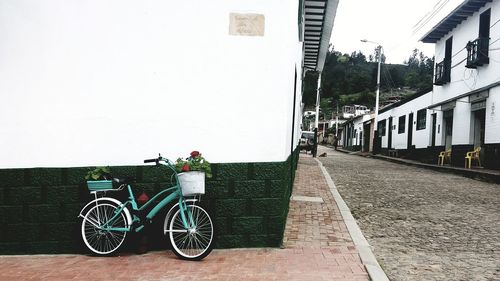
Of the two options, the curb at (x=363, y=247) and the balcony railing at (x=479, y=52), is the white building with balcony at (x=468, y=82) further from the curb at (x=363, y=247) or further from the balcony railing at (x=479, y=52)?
the curb at (x=363, y=247)

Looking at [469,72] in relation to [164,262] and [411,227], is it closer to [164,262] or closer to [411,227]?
[411,227]

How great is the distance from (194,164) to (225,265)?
3.72ft

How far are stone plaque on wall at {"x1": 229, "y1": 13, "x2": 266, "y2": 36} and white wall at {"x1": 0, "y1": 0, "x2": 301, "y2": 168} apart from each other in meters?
0.06

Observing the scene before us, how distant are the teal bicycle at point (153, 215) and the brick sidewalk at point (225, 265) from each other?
0.56 ft

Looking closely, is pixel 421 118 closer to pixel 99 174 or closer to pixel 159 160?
pixel 159 160

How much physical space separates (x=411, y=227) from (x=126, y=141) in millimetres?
4194

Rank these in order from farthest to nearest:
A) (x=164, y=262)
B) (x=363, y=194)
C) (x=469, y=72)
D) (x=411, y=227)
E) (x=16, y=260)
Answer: (x=469, y=72) → (x=363, y=194) → (x=411, y=227) → (x=16, y=260) → (x=164, y=262)

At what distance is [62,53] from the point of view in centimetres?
523

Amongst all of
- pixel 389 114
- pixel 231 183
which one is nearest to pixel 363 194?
pixel 231 183

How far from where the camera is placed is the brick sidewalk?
4133mm

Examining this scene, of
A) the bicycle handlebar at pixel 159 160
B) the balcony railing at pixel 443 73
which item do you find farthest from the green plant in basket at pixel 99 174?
the balcony railing at pixel 443 73

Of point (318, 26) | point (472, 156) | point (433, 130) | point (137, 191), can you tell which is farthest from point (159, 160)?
point (433, 130)

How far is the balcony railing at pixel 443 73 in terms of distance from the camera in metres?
19.7

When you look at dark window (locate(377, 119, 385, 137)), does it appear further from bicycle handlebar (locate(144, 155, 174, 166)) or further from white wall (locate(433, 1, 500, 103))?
bicycle handlebar (locate(144, 155, 174, 166))
